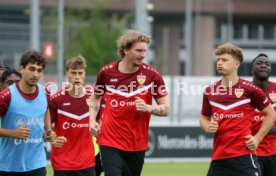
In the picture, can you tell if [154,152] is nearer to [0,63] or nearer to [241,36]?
[0,63]

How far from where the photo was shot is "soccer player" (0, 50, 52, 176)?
32.9 feet

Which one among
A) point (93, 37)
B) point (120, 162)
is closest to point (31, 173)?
point (120, 162)

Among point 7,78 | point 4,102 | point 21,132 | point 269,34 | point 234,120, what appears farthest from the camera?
point 269,34

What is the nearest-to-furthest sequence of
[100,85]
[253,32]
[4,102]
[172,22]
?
[4,102] < [100,85] < [172,22] < [253,32]

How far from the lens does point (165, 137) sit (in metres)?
23.8

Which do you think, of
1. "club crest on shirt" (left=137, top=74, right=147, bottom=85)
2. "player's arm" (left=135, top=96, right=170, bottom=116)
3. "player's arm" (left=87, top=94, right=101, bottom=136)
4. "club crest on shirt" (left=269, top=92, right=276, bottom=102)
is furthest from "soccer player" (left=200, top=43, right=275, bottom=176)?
"club crest on shirt" (left=269, top=92, right=276, bottom=102)

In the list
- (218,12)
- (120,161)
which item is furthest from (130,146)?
(218,12)

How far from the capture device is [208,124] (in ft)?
34.3

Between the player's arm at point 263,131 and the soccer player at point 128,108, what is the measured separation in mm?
1088

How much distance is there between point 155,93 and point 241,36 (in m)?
68.6

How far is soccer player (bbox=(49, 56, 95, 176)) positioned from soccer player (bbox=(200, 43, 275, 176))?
7.13ft

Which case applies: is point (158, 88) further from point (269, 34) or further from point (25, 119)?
point (269, 34)

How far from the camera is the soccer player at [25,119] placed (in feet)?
32.9

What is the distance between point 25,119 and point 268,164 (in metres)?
3.94
